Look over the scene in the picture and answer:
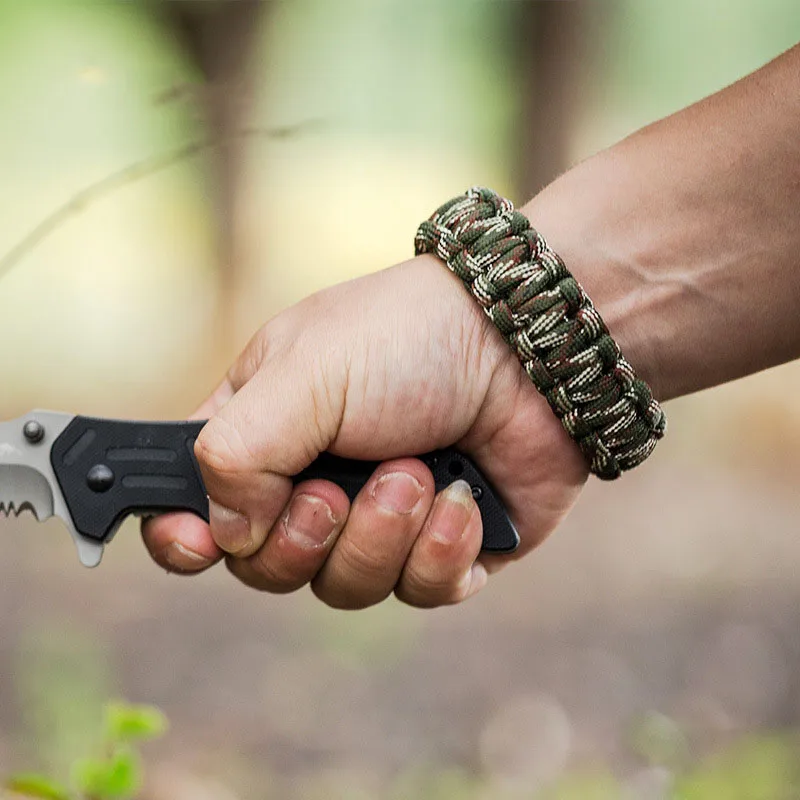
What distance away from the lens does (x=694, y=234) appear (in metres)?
1.57

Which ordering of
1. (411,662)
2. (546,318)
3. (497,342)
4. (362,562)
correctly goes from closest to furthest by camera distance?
(546,318) → (497,342) → (362,562) → (411,662)

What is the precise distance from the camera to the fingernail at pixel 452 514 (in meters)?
1.68

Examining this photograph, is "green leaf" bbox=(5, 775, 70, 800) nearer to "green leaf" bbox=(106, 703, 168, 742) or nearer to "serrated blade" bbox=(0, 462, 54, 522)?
"green leaf" bbox=(106, 703, 168, 742)

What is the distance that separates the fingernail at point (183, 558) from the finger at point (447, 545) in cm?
36

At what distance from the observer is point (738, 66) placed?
7254 mm

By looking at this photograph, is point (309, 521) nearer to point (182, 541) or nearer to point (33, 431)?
point (182, 541)

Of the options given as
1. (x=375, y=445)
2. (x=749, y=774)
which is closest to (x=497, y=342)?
(x=375, y=445)

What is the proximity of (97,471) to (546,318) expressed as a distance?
0.78m

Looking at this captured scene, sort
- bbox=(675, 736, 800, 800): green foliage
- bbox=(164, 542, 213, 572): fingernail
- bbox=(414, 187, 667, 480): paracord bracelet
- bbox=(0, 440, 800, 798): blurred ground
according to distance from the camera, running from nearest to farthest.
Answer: bbox=(414, 187, 667, 480): paracord bracelet → bbox=(164, 542, 213, 572): fingernail → bbox=(675, 736, 800, 800): green foliage → bbox=(0, 440, 800, 798): blurred ground

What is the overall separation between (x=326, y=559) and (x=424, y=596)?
0.19 m

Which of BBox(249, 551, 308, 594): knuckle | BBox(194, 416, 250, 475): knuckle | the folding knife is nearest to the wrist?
the folding knife

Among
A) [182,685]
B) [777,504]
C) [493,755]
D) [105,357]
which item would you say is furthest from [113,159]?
[777,504]

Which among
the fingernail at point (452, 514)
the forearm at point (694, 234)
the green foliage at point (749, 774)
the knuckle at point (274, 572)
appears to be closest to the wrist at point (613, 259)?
the forearm at point (694, 234)

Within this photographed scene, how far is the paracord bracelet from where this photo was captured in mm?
1496
